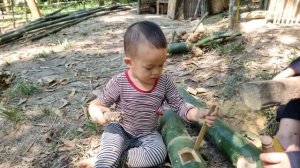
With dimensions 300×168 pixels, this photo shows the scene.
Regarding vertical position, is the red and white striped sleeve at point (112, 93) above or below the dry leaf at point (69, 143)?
above

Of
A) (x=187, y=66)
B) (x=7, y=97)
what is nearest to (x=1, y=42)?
(x=7, y=97)

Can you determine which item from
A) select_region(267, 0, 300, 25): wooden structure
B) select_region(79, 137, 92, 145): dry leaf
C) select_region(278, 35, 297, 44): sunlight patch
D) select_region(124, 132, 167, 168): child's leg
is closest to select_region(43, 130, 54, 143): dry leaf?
select_region(79, 137, 92, 145): dry leaf

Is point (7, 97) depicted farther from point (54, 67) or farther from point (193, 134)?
point (193, 134)

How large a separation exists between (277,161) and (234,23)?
3.88 metres

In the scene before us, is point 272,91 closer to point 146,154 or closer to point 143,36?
point 143,36

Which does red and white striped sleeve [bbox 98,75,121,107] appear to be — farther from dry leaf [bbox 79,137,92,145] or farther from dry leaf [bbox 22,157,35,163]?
dry leaf [bbox 22,157,35,163]

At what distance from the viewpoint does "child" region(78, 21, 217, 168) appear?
2.16 metres

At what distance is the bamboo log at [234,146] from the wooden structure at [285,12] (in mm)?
3034

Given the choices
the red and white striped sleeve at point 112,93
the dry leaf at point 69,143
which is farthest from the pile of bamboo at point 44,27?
the red and white striped sleeve at point 112,93

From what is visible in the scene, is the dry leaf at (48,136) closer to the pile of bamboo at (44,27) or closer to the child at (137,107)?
the child at (137,107)

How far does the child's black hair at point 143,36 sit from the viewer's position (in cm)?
211

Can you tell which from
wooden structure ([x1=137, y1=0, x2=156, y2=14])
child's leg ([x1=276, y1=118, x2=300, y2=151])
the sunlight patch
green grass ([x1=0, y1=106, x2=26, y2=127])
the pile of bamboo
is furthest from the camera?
wooden structure ([x1=137, y1=0, x2=156, y2=14])

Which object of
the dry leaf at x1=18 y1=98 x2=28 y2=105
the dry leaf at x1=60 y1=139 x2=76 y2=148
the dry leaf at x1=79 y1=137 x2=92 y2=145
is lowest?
the dry leaf at x1=60 y1=139 x2=76 y2=148

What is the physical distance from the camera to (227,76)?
3.72 meters
